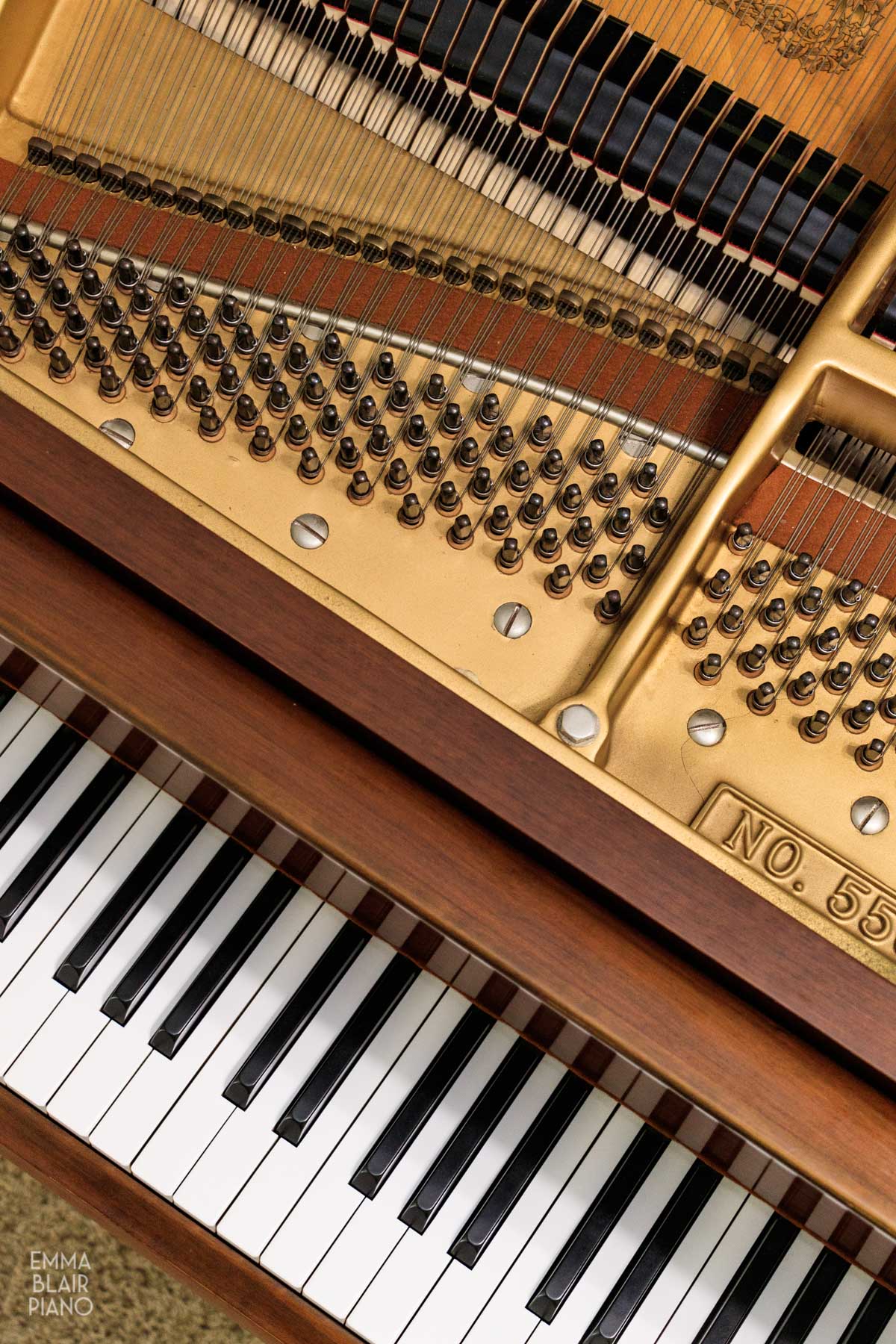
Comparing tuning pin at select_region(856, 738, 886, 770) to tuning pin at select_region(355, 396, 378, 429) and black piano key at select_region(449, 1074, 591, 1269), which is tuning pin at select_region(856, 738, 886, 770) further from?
tuning pin at select_region(355, 396, 378, 429)

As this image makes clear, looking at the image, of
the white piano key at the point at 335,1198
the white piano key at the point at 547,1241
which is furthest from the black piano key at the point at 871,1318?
the white piano key at the point at 335,1198

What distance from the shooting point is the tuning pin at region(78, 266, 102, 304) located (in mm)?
2191

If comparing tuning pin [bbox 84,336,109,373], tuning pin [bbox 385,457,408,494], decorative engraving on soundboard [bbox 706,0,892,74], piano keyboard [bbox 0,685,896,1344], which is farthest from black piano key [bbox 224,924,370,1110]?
decorative engraving on soundboard [bbox 706,0,892,74]

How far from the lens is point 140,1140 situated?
2.02 m

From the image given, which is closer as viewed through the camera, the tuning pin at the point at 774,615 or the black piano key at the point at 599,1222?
the black piano key at the point at 599,1222

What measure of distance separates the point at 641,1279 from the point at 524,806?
860 mm

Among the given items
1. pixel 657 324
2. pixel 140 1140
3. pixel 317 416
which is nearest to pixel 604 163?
pixel 657 324

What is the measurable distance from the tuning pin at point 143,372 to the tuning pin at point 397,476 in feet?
1.47

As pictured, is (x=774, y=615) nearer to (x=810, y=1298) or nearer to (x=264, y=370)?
(x=264, y=370)

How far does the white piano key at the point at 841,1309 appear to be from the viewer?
2000 mm

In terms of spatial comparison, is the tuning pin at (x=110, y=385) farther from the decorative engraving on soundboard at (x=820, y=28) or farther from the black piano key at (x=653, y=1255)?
the black piano key at (x=653, y=1255)

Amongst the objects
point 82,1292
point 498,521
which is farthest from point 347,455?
point 82,1292

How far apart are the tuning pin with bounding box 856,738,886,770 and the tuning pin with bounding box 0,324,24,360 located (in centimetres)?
161

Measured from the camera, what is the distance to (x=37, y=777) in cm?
212
